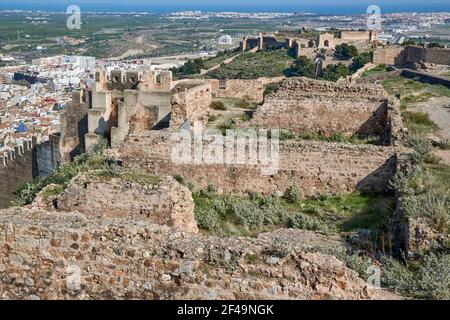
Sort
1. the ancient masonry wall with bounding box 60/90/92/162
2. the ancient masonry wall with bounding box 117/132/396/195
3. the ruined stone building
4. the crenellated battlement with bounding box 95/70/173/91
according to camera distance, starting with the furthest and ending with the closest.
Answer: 1. the ruined stone building
2. the ancient masonry wall with bounding box 60/90/92/162
3. the crenellated battlement with bounding box 95/70/173/91
4. the ancient masonry wall with bounding box 117/132/396/195

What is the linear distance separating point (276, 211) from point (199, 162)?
195 cm

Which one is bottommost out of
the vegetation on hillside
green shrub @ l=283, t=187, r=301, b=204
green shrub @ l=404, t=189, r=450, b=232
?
the vegetation on hillside

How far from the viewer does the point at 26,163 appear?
22688 millimetres

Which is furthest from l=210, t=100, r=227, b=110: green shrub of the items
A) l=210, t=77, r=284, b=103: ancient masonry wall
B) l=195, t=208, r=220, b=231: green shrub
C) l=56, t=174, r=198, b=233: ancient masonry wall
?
l=56, t=174, r=198, b=233: ancient masonry wall

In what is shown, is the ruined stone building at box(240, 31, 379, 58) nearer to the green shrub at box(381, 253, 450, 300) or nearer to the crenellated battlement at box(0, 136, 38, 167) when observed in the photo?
the crenellated battlement at box(0, 136, 38, 167)

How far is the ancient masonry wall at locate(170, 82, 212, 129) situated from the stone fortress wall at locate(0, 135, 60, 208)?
8.14m

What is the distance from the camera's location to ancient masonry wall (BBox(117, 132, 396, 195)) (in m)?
9.93

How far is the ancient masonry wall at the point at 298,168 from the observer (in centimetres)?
993

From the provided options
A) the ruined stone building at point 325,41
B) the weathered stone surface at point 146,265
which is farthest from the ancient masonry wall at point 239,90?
the ruined stone building at point 325,41

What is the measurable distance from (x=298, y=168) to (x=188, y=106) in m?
5.10

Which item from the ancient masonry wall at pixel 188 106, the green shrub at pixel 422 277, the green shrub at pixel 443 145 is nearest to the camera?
the green shrub at pixel 422 277

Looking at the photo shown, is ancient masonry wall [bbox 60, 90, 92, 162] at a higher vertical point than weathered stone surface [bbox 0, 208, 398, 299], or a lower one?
lower

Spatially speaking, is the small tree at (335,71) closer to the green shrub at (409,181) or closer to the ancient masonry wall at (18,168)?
the ancient masonry wall at (18,168)

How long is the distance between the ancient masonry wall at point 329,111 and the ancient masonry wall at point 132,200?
17.1 ft
